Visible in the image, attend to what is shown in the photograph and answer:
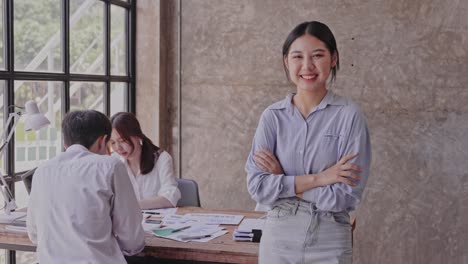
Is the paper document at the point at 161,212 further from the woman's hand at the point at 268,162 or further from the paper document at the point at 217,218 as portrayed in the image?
the woman's hand at the point at 268,162

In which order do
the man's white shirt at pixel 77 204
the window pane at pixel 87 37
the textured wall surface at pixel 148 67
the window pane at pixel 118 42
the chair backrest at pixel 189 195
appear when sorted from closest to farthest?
the man's white shirt at pixel 77 204 < the chair backrest at pixel 189 195 < the window pane at pixel 87 37 < the window pane at pixel 118 42 < the textured wall surface at pixel 148 67

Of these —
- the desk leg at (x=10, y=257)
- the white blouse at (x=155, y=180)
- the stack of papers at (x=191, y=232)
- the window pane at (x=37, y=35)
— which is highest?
the window pane at (x=37, y=35)

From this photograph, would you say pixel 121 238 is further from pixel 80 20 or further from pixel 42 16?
pixel 80 20

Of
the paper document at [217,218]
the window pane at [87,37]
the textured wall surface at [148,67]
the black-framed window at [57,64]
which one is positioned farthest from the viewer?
the textured wall surface at [148,67]

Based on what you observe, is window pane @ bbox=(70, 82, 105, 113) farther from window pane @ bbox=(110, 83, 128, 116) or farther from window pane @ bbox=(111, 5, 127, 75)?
window pane @ bbox=(111, 5, 127, 75)

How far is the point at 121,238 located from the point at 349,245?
1.03 meters

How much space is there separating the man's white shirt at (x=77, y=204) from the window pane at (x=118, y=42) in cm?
264

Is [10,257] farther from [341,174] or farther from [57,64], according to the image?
[341,174]

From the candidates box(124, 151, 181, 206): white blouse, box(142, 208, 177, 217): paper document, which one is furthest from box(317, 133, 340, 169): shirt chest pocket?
box(124, 151, 181, 206): white blouse

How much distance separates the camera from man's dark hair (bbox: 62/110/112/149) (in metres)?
2.51

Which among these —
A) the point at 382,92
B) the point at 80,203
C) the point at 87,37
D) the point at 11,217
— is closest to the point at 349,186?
the point at 80,203

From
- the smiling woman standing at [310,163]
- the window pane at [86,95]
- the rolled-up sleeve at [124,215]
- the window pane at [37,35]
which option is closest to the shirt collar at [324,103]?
the smiling woman standing at [310,163]

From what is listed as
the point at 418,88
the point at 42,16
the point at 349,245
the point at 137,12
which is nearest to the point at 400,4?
the point at 418,88

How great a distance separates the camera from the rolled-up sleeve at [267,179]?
83.0 inches
